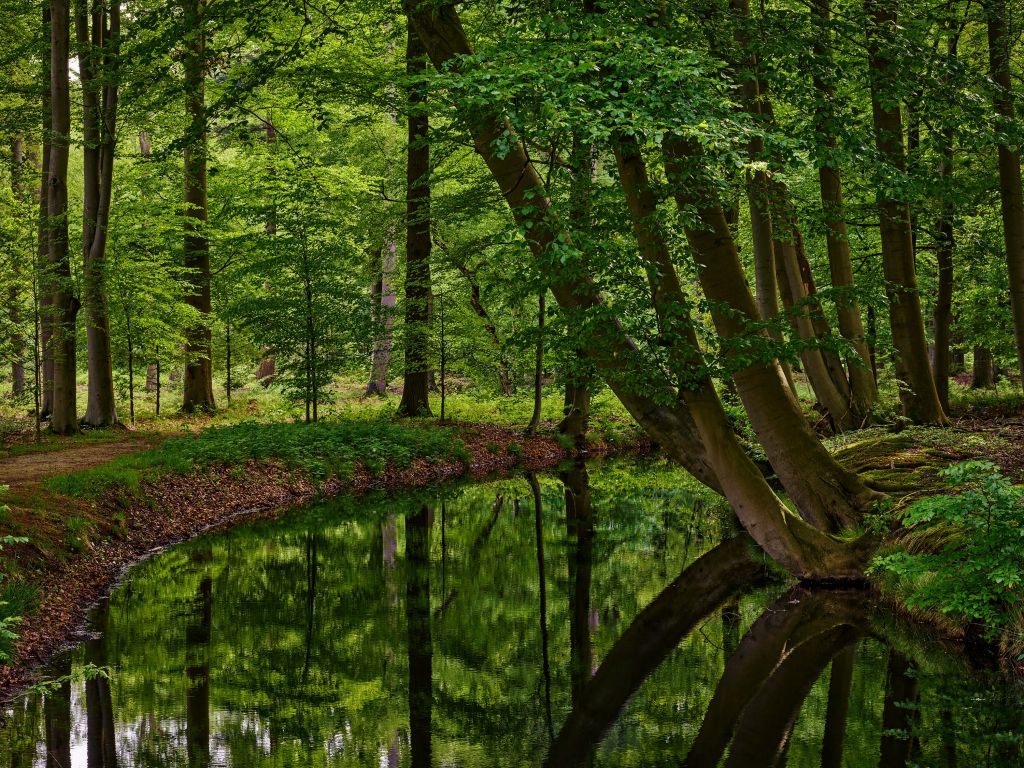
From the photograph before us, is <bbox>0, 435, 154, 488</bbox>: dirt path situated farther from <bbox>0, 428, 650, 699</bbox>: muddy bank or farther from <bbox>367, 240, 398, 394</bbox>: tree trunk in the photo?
<bbox>367, 240, 398, 394</bbox>: tree trunk

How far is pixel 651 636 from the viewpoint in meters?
8.69

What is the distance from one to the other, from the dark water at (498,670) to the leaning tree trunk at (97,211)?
23.2ft

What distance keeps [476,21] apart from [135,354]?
1118 centimetres

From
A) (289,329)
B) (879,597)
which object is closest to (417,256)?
(289,329)

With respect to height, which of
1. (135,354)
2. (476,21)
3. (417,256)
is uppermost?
(476,21)

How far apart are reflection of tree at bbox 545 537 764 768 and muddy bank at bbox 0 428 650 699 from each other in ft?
13.0

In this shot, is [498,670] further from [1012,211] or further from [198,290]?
[198,290]

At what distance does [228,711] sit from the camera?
6723 mm

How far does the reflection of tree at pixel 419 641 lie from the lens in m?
6.36

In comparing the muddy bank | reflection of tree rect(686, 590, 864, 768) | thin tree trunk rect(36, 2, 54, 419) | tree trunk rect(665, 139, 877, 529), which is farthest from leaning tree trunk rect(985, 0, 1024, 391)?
thin tree trunk rect(36, 2, 54, 419)

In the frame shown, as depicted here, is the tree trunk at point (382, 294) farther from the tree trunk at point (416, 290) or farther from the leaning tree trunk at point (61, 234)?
the leaning tree trunk at point (61, 234)

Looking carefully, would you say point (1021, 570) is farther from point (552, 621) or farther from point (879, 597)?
point (552, 621)

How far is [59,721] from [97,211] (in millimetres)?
13333

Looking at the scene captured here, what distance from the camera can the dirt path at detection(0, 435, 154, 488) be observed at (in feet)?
39.3
